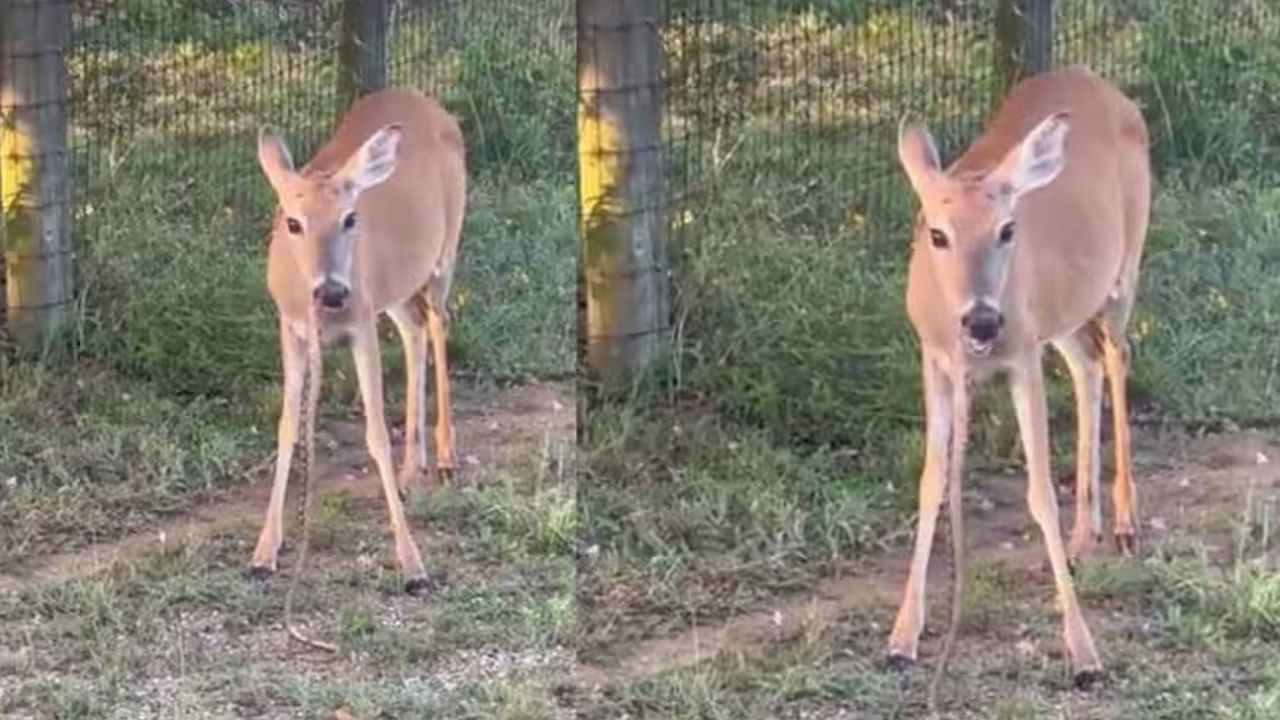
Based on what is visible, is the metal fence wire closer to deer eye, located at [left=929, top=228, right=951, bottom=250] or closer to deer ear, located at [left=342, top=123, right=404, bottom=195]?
deer eye, located at [left=929, top=228, right=951, bottom=250]

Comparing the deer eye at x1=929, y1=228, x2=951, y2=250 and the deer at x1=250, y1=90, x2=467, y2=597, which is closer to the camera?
the deer eye at x1=929, y1=228, x2=951, y2=250

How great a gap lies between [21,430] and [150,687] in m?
0.42

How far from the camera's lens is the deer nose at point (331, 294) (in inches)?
120

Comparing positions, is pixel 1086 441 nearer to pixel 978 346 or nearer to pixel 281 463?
pixel 978 346

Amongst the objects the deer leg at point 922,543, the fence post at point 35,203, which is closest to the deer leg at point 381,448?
the fence post at point 35,203

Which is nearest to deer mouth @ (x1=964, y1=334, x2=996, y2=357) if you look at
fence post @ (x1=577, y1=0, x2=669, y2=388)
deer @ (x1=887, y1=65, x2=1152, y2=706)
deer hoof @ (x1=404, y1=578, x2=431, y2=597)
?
deer @ (x1=887, y1=65, x2=1152, y2=706)

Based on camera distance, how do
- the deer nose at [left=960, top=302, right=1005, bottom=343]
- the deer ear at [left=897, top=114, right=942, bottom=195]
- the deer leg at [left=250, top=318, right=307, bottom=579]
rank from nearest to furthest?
the deer nose at [left=960, top=302, right=1005, bottom=343], the deer ear at [left=897, top=114, right=942, bottom=195], the deer leg at [left=250, top=318, right=307, bottom=579]

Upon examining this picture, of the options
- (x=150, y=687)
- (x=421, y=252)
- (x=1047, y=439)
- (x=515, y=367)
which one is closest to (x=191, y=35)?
(x=421, y=252)

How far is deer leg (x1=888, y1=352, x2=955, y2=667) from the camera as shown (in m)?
2.97

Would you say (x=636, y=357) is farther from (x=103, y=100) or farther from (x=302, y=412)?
(x=103, y=100)

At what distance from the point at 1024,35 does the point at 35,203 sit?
4.65 feet

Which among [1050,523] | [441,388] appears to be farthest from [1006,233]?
[441,388]

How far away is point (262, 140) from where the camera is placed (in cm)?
313

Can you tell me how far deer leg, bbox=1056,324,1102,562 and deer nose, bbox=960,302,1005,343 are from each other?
20cm
